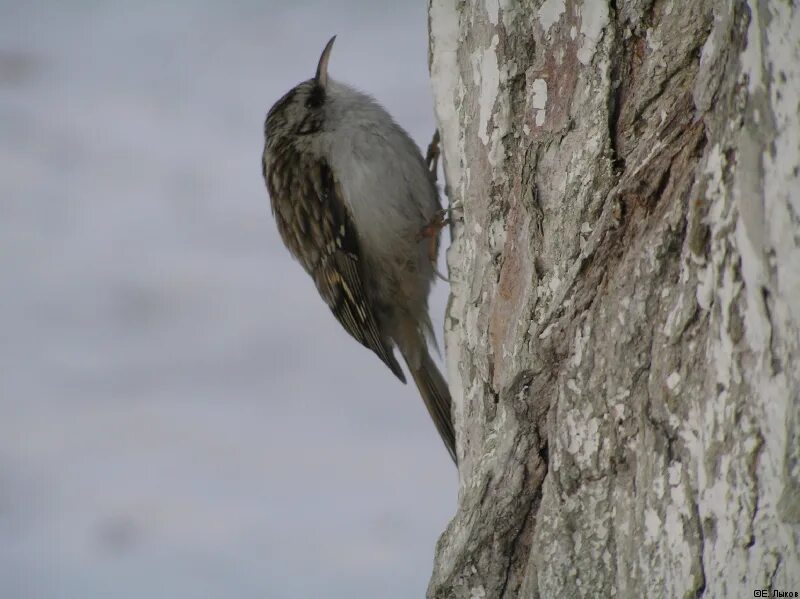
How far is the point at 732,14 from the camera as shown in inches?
42.3

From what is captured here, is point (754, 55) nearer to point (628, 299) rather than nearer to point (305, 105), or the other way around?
point (628, 299)

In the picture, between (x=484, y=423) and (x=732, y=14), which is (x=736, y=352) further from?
(x=484, y=423)

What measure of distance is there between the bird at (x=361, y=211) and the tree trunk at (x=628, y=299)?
2.84 ft

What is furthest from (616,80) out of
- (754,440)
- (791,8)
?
(754,440)

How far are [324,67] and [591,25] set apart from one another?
→ 167cm

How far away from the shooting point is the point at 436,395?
2.74 metres

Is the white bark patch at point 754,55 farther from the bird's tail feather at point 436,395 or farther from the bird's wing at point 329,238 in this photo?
the bird's wing at point 329,238

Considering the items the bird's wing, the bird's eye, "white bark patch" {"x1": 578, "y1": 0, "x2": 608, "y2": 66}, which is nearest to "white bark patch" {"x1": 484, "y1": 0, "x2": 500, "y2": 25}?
"white bark patch" {"x1": 578, "y1": 0, "x2": 608, "y2": 66}

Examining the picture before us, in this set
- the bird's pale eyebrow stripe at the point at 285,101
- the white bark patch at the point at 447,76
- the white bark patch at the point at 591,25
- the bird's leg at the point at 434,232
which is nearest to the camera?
the white bark patch at the point at 591,25

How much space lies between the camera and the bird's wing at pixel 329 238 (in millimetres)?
2863

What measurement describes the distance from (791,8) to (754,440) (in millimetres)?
473

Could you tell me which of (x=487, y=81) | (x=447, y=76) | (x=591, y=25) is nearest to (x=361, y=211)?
(x=447, y=76)

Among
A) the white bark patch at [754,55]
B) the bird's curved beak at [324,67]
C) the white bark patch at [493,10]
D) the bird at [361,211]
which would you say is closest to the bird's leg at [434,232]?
the bird at [361,211]

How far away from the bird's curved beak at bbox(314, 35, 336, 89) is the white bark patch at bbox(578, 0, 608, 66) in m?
1.61
